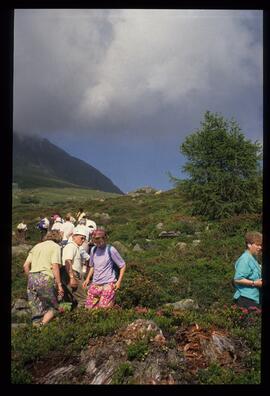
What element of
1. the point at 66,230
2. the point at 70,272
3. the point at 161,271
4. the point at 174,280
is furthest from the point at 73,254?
the point at 161,271

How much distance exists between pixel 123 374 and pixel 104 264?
162 centimetres

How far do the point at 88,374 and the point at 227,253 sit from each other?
20.5ft

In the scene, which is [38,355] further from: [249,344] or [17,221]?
[17,221]

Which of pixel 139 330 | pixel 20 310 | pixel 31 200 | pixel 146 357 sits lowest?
pixel 146 357

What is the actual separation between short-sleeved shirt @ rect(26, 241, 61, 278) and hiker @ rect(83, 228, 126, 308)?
0.51m

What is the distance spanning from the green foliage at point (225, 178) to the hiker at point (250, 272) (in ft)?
15.0

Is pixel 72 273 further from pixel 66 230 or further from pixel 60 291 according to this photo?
pixel 66 230

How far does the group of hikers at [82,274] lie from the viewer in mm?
8055

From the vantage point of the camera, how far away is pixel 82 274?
8859mm

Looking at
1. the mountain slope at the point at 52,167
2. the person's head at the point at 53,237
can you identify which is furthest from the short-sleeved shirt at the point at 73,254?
the mountain slope at the point at 52,167

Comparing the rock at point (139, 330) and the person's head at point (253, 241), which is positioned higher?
the person's head at point (253, 241)

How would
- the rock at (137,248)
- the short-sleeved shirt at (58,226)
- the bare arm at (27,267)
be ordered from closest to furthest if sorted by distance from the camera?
the bare arm at (27,267), the short-sleeved shirt at (58,226), the rock at (137,248)

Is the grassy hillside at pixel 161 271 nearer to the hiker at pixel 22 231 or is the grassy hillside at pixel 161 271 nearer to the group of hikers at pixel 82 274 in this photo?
the hiker at pixel 22 231
